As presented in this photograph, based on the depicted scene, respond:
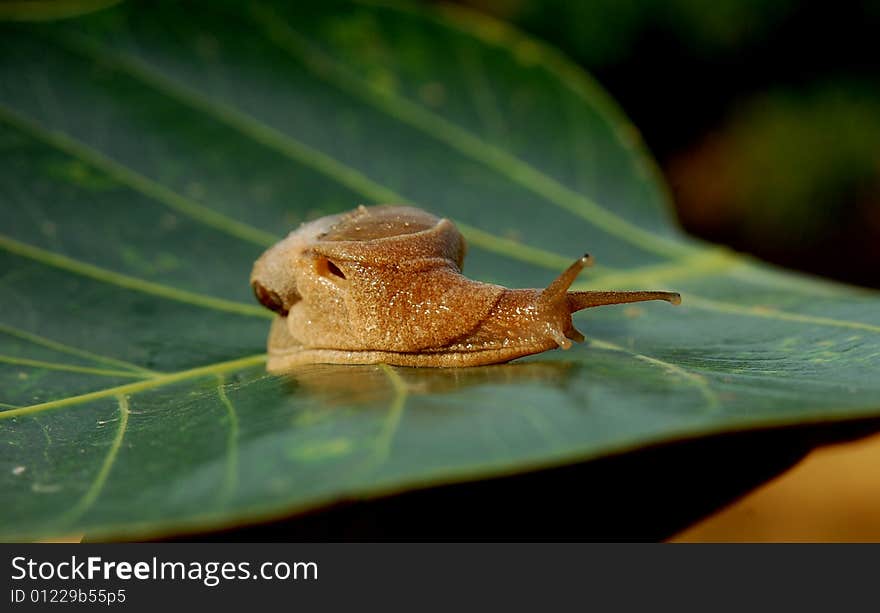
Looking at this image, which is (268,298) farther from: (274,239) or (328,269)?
(274,239)

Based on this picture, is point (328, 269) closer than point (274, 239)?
Yes

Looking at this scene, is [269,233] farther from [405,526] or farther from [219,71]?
[405,526]

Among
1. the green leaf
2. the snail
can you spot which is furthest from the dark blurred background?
the snail

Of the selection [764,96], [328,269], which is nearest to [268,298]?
[328,269]

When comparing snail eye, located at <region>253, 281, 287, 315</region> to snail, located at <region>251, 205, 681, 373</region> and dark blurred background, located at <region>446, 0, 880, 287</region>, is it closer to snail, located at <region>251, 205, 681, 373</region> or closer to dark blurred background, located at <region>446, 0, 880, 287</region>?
snail, located at <region>251, 205, 681, 373</region>

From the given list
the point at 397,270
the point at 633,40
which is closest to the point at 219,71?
the point at 397,270

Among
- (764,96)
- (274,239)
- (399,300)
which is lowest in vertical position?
(399,300)

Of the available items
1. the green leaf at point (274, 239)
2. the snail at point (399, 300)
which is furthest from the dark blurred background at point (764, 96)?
the snail at point (399, 300)
